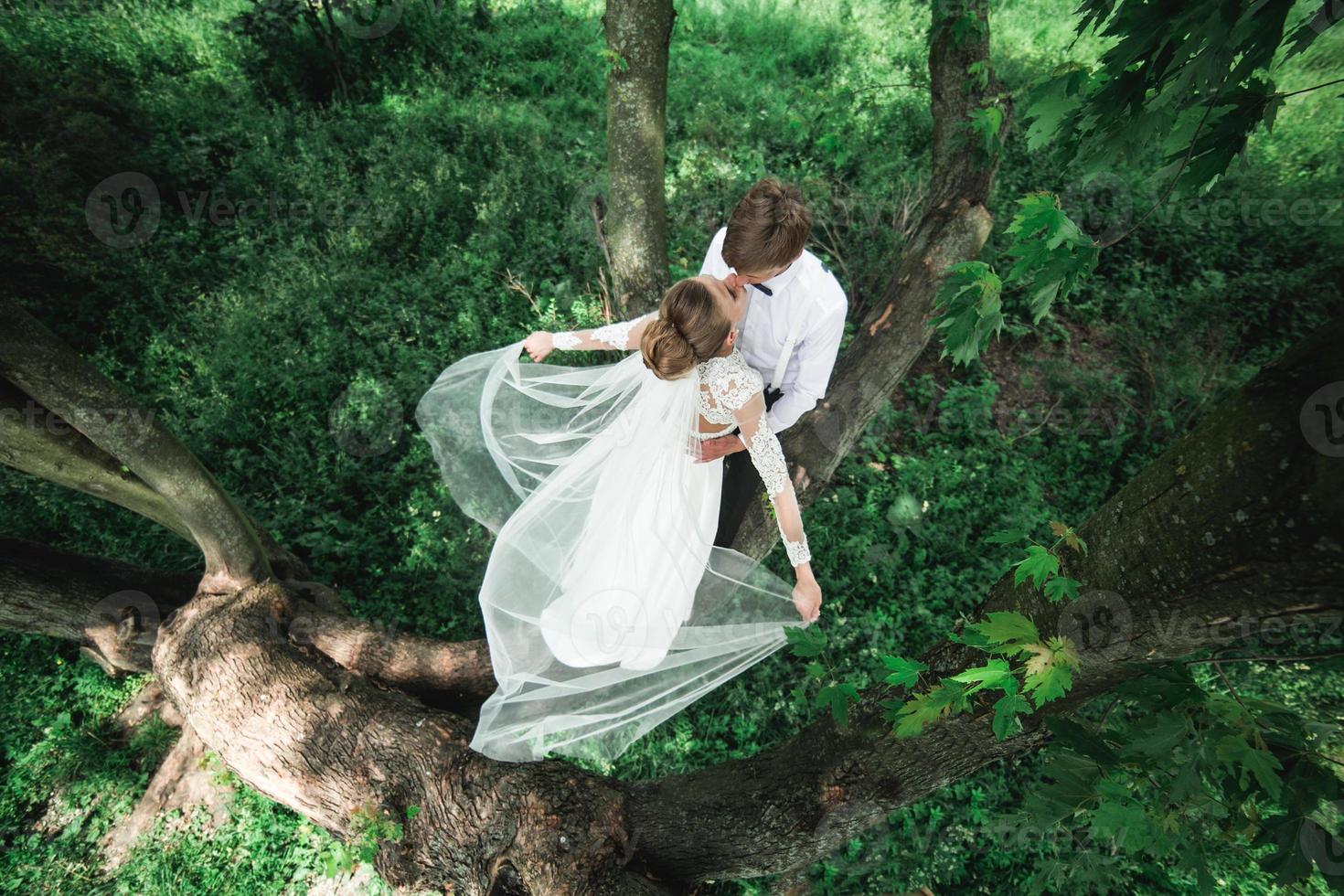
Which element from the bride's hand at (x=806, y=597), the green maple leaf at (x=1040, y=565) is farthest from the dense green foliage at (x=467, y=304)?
the green maple leaf at (x=1040, y=565)

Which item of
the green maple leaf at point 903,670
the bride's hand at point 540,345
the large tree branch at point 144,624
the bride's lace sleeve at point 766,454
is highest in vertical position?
the bride's hand at point 540,345

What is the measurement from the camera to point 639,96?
3760 mm

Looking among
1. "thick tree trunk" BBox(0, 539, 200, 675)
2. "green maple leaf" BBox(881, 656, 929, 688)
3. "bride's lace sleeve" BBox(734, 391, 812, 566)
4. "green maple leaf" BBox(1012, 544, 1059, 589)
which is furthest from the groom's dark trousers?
"thick tree trunk" BBox(0, 539, 200, 675)

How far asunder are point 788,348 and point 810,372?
0.15 metres

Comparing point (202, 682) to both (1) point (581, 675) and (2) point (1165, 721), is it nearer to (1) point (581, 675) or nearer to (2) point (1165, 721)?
(1) point (581, 675)

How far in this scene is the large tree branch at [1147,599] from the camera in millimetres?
1254

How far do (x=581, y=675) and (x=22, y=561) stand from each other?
10.6ft

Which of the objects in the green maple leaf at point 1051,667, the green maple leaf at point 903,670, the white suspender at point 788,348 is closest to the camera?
the green maple leaf at point 1051,667

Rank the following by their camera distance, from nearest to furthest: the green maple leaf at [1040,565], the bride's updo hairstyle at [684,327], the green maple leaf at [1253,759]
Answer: the green maple leaf at [1253,759] → the green maple leaf at [1040,565] → the bride's updo hairstyle at [684,327]

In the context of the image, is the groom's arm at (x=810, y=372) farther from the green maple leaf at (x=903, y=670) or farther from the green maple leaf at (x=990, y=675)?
the green maple leaf at (x=990, y=675)

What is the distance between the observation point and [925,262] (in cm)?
392

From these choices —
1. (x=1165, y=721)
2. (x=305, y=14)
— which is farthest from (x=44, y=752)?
(x=305, y=14)

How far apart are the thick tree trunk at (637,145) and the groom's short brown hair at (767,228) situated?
1429 mm

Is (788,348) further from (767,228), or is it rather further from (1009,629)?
(1009,629)
